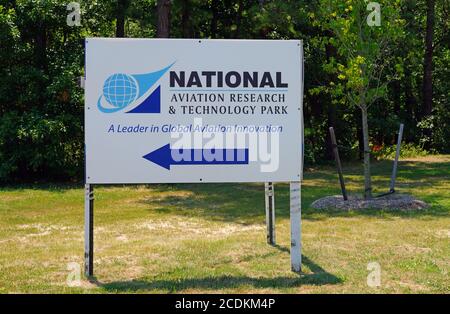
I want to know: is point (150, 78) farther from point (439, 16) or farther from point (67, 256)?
point (439, 16)

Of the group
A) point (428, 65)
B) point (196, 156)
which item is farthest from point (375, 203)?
point (428, 65)

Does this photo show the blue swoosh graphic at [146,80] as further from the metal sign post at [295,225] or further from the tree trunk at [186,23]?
the tree trunk at [186,23]

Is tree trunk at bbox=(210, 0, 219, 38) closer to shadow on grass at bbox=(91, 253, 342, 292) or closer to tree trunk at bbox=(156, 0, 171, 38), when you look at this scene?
tree trunk at bbox=(156, 0, 171, 38)

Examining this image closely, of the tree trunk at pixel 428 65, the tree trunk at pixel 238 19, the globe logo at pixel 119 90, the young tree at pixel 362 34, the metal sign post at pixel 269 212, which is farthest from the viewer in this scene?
the tree trunk at pixel 428 65

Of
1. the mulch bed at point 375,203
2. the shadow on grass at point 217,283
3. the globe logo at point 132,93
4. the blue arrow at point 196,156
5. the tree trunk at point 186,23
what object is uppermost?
the tree trunk at point 186,23

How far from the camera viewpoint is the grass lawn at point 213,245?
225 inches

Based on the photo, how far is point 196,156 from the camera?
5.91 m

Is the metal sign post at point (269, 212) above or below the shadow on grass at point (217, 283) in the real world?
above

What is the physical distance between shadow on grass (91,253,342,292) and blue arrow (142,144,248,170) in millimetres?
1113

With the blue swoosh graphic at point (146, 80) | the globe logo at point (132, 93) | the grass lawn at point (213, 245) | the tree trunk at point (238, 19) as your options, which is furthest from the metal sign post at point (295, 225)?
the tree trunk at point (238, 19)

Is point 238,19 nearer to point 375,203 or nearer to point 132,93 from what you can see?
point 375,203

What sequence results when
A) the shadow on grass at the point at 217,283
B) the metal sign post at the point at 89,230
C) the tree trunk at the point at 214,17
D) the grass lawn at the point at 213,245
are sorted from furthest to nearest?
the tree trunk at the point at 214,17, the metal sign post at the point at 89,230, the grass lawn at the point at 213,245, the shadow on grass at the point at 217,283

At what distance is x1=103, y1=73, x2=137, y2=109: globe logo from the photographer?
5816mm

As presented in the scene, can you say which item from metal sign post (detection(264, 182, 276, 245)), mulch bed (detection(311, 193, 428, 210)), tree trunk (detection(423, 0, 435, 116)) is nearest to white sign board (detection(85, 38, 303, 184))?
metal sign post (detection(264, 182, 276, 245))
